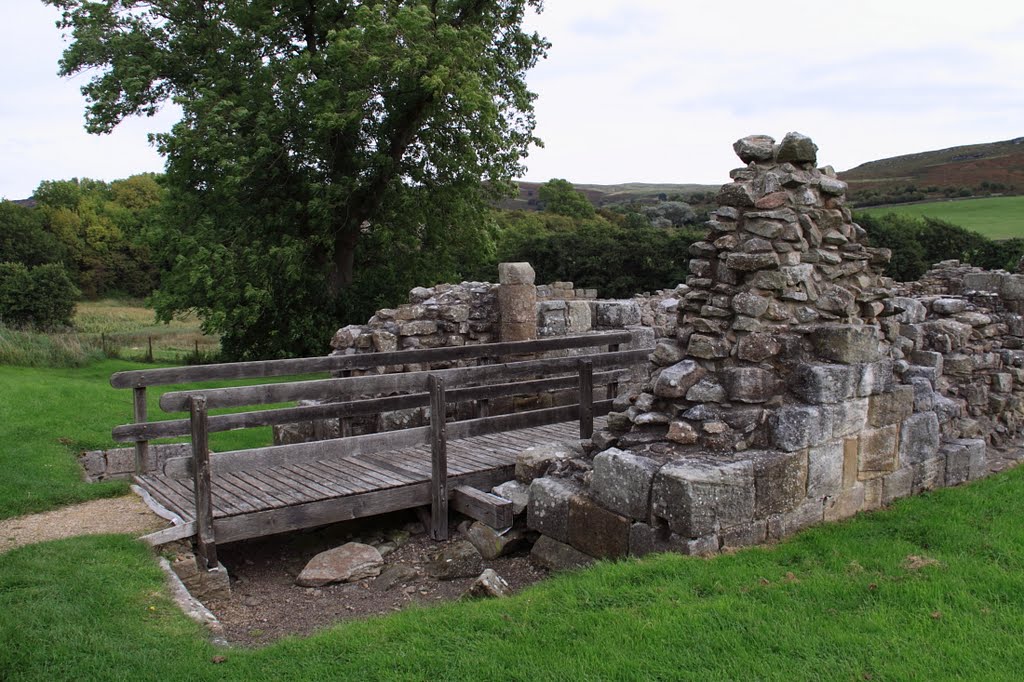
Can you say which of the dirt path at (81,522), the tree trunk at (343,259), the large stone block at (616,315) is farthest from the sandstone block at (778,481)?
the tree trunk at (343,259)

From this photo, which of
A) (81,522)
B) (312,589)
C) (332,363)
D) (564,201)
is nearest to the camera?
(312,589)

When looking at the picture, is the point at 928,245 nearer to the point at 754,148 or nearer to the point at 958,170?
the point at 958,170

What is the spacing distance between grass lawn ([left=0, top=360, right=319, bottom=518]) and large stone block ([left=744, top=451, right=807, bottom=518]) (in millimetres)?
5509

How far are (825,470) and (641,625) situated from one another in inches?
94.1

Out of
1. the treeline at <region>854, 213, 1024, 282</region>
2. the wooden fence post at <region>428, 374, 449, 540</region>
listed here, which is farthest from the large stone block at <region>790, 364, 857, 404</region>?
the treeline at <region>854, 213, 1024, 282</region>

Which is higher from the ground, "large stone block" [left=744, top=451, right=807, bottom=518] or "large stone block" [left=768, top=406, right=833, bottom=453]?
"large stone block" [left=768, top=406, right=833, bottom=453]

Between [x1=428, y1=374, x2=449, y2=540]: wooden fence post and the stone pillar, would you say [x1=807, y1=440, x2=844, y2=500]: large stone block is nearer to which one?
[x1=428, y1=374, x2=449, y2=540]: wooden fence post

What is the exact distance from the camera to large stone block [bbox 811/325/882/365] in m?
5.79

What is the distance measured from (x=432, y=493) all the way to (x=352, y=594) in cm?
121

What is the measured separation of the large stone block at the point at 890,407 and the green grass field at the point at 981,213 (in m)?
30.2

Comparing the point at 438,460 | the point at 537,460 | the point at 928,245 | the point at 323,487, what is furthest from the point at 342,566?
the point at 928,245

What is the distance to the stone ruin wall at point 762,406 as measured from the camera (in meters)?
5.43

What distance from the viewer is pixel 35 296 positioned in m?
23.0

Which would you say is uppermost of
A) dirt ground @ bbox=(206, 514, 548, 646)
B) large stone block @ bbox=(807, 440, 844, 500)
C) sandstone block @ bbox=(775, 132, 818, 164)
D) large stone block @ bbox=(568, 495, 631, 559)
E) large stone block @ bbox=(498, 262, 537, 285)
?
sandstone block @ bbox=(775, 132, 818, 164)
